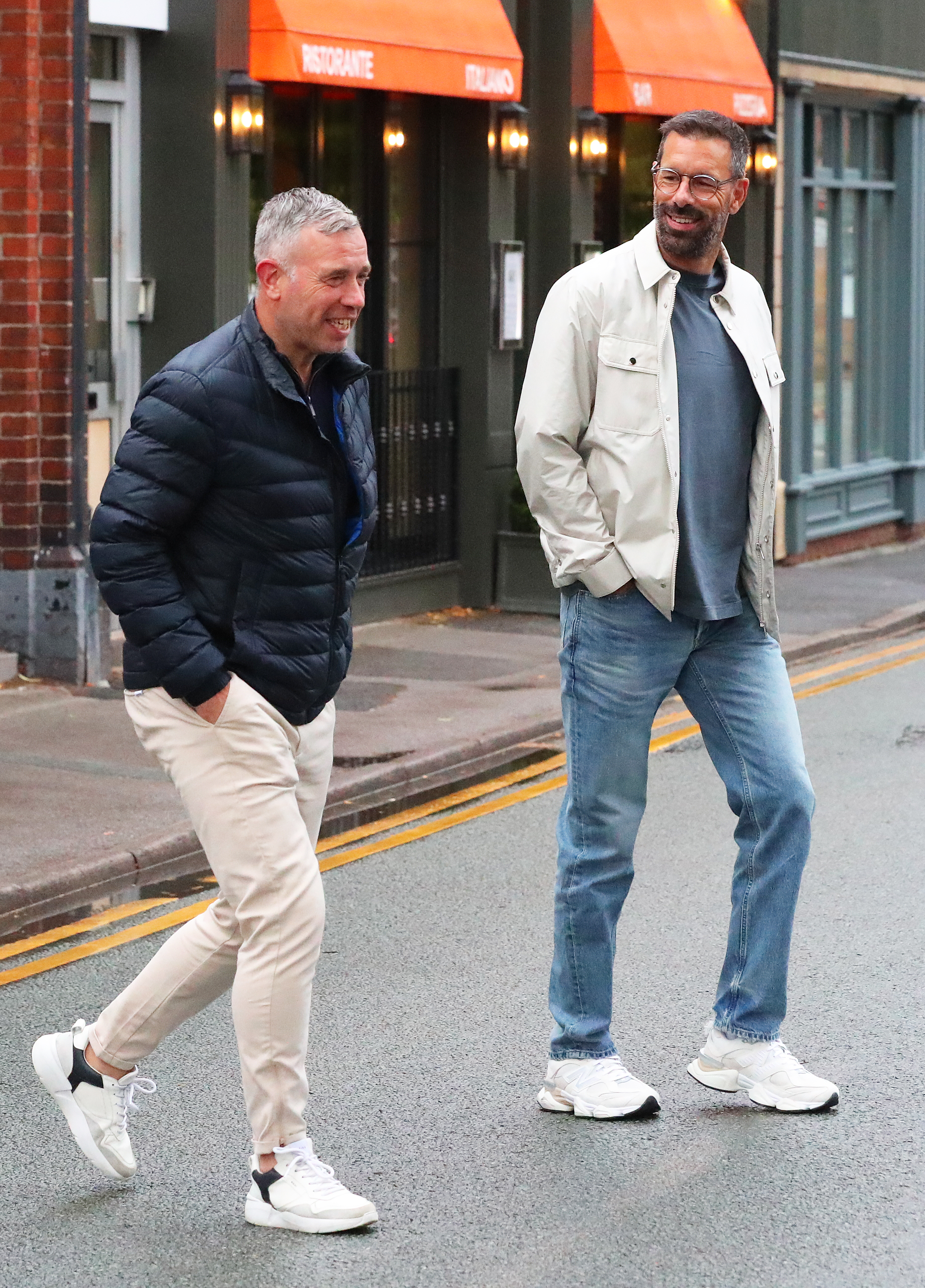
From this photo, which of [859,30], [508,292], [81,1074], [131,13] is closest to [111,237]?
[131,13]

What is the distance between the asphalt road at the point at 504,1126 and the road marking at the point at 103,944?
2.9 inches

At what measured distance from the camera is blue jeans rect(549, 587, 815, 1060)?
4953 mm

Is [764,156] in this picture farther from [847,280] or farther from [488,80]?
[488,80]

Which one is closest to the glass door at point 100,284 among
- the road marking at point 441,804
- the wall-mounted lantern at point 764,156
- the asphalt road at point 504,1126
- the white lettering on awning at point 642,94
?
the road marking at point 441,804

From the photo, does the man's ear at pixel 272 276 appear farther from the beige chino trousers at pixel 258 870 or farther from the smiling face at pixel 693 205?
the smiling face at pixel 693 205

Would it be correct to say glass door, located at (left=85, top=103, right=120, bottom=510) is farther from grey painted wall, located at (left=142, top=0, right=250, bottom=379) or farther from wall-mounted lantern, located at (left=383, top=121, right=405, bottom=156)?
wall-mounted lantern, located at (left=383, top=121, right=405, bottom=156)

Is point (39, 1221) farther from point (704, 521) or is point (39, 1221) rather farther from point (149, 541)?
point (704, 521)

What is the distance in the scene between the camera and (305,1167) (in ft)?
14.3

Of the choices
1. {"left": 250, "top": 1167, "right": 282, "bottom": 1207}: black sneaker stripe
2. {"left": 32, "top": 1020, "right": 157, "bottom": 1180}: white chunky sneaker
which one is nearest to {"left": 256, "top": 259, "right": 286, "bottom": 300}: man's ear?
{"left": 32, "top": 1020, "right": 157, "bottom": 1180}: white chunky sneaker

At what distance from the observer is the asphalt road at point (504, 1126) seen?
4.27 metres

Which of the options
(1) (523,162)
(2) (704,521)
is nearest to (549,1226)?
(2) (704,521)

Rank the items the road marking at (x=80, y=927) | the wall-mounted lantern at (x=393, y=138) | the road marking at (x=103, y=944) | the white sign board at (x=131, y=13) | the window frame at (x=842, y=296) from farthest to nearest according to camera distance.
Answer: the window frame at (x=842, y=296), the wall-mounted lantern at (x=393, y=138), the white sign board at (x=131, y=13), the road marking at (x=80, y=927), the road marking at (x=103, y=944)

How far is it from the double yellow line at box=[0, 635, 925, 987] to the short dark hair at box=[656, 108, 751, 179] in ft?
10.1

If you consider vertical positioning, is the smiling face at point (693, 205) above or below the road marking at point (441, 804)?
above
